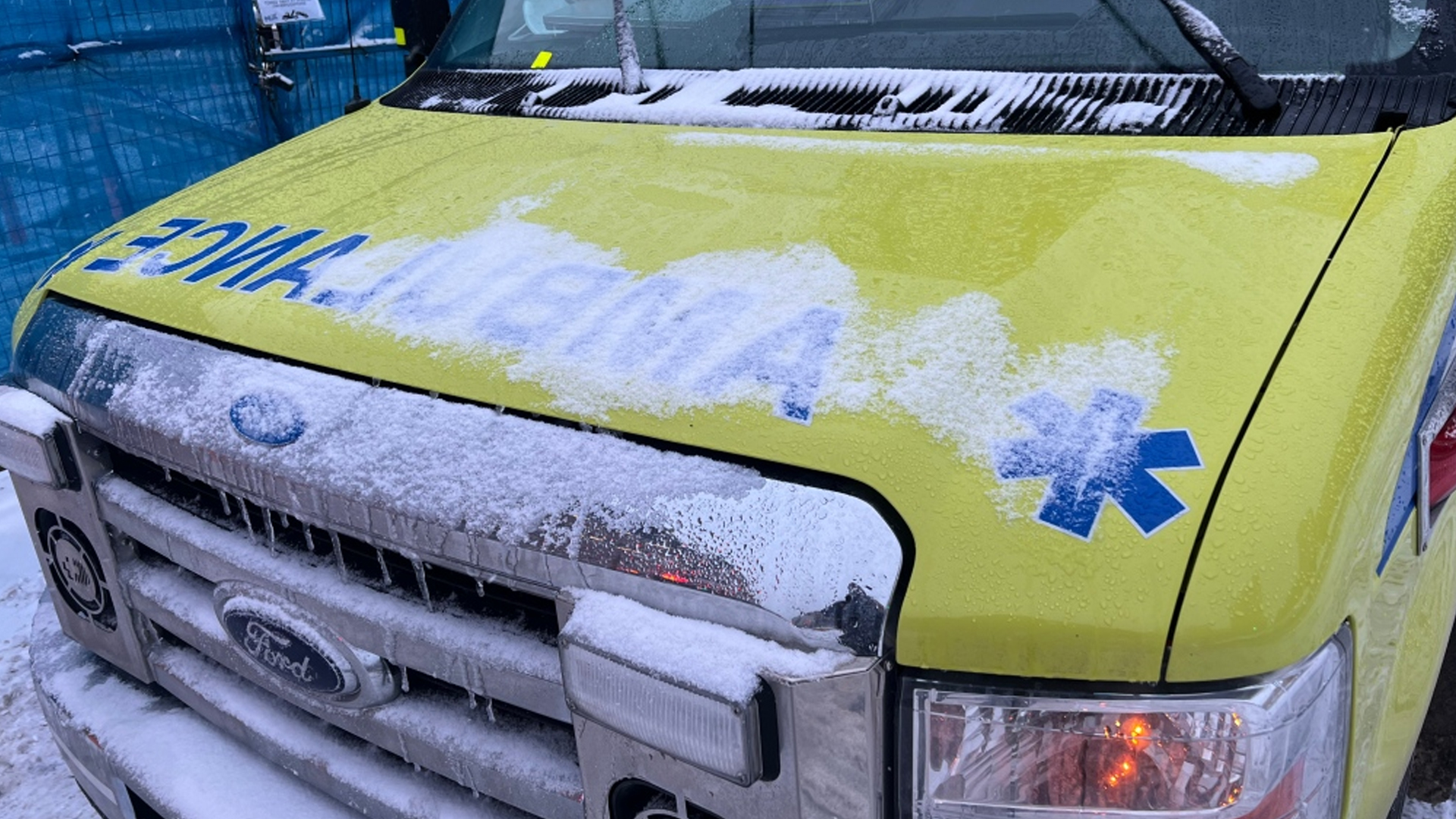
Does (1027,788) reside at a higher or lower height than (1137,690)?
lower

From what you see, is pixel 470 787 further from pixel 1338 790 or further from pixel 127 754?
pixel 1338 790

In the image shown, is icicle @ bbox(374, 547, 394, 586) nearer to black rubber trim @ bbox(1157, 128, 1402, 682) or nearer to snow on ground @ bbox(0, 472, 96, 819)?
black rubber trim @ bbox(1157, 128, 1402, 682)

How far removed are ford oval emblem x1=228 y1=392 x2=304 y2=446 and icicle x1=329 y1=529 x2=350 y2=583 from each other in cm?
15

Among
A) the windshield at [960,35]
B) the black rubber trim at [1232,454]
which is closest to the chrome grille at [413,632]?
the black rubber trim at [1232,454]

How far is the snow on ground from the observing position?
2.76 meters

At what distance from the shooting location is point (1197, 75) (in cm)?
194

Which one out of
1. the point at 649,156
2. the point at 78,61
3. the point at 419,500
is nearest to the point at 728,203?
the point at 649,156

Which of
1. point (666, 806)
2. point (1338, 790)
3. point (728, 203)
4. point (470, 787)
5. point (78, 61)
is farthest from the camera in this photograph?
point (78, 61)

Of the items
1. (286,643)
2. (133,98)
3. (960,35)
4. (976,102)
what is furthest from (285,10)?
(286,643)

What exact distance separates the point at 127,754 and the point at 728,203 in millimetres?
1419

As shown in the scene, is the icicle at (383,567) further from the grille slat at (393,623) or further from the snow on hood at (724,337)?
the snow on hood at (724,337)

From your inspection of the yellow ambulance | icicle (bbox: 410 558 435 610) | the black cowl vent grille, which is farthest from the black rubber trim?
icicle (bbox: 410 558 435 610)

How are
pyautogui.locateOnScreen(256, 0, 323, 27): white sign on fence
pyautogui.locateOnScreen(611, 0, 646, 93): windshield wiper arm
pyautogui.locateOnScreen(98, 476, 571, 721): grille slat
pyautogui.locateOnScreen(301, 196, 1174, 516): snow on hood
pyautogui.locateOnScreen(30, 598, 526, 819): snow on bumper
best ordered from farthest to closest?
pyautogui.locateOnScreen(256, 0, 323, 27): white sign on fence → pyautogui.locateOnScreen(611, 0, 646, 93): windshield wiper arm → pyautogui.locateOnScreen(30, 598, 526, 819): snow on bumper → pyautogui.locateOnScreen(98, 476, 571, 721): grille slat → pyautogui.locateOnScreen(301, 196, 1174, 516): snow on hood

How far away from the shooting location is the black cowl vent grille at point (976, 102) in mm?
1807
